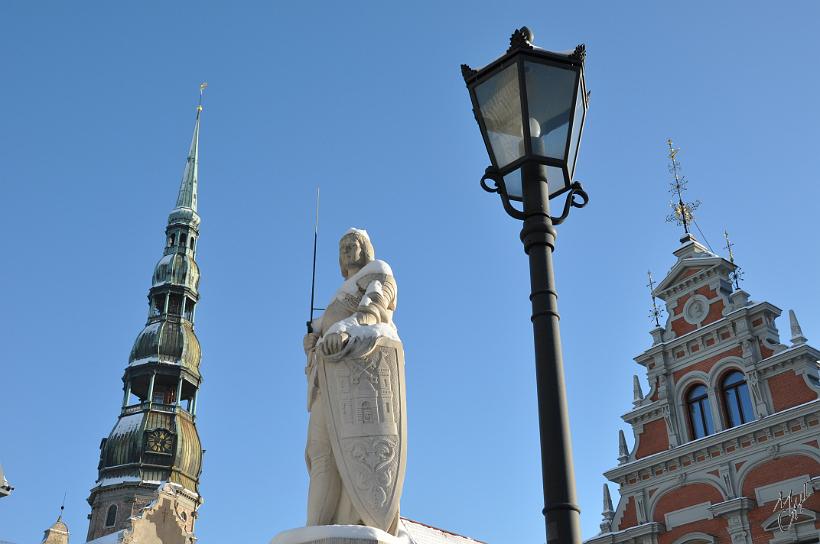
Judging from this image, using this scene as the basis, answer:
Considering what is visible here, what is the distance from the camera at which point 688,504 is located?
20.2 metres

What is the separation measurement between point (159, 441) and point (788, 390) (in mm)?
34976

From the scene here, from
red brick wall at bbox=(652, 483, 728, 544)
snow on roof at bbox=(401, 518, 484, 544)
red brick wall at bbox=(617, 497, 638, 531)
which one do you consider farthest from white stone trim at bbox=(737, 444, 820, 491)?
snow on roof at bbox=(401, 518, 484, 544)

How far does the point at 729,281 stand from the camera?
22312 mm

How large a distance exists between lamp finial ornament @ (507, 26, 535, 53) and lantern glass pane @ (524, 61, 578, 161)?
93mm

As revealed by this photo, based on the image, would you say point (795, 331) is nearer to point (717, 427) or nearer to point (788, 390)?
point (788, 390)

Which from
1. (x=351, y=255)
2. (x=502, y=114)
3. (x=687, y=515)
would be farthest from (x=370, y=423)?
(x=687, y=515)

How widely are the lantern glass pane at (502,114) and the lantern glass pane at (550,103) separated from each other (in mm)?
70

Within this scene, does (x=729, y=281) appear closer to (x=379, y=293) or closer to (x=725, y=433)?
(x=725, y=433)

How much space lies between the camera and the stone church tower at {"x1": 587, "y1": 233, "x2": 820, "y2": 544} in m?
18.8

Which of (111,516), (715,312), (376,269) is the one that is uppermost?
(111,516)

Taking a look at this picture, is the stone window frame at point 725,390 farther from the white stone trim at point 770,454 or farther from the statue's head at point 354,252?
the statue's head at point 354,252

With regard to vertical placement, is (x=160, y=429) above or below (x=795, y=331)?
above

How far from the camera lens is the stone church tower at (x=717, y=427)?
18.8 metres

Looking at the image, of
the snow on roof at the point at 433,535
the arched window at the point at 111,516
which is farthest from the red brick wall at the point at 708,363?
the arched window at the point at 111,516
